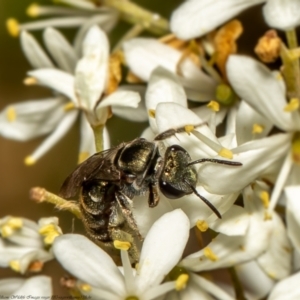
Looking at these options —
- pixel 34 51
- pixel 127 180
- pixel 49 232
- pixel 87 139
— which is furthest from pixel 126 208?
pixel 34 51

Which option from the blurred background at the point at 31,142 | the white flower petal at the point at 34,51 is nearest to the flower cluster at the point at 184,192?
the white flower petal at the point at 34,51

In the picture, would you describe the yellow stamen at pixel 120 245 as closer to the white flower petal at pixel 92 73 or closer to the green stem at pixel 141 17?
the white flower petal at pixel 92 73

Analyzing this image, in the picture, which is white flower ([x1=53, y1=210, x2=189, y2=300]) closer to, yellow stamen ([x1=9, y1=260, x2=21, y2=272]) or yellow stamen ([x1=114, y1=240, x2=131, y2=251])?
yellow stamen ([x1=114, y1=240, x2=131, y2=251])

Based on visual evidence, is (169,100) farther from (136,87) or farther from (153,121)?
(136,87)

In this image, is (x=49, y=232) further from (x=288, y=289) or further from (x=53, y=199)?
(x=288, y=289)

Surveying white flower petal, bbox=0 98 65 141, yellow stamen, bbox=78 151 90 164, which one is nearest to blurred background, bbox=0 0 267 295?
white flower petal, bbox=0 98 65 141

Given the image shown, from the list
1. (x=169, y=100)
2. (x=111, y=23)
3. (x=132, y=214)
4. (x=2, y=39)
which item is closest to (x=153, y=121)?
(x=169, y=100)

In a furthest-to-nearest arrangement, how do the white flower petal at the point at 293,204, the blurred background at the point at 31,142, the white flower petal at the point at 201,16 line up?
1. the blurred background at the point at 31,142
2. the white flower petal at the point at 201,16
3. the white flower petal at the point at 293,204
